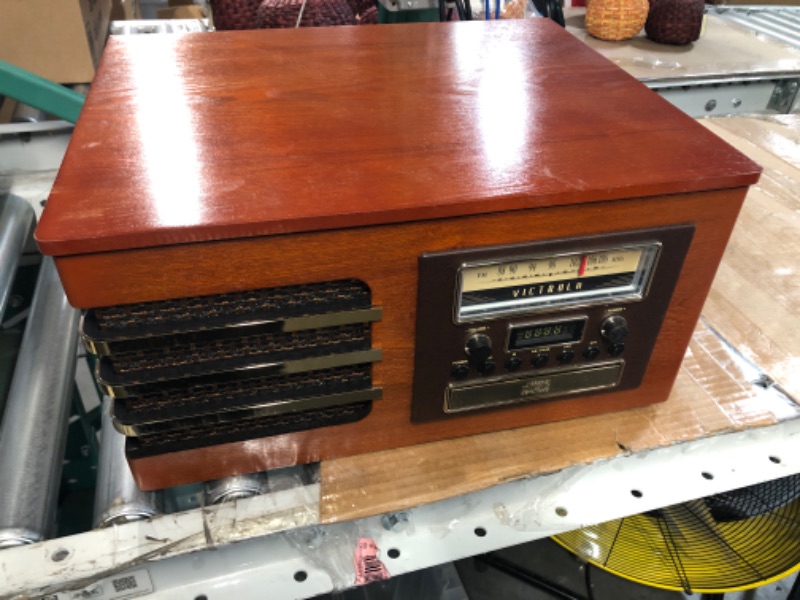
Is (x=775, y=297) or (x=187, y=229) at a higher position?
(x=187, y=229)

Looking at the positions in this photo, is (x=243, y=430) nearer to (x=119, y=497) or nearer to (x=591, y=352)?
(x=119, y=497)

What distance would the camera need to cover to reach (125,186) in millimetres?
437

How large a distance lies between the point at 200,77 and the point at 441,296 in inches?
12.3

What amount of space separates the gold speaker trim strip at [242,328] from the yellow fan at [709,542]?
2.01 feet

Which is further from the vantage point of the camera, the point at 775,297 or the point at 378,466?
the point at 775,297

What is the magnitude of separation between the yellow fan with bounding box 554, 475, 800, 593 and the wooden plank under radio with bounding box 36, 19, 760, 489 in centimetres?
35

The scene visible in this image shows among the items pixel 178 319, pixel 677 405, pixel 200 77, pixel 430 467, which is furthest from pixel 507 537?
pixel 200 77

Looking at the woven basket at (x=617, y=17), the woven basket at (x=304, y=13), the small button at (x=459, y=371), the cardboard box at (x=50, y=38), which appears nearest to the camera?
the small button at (x=459, y=371)

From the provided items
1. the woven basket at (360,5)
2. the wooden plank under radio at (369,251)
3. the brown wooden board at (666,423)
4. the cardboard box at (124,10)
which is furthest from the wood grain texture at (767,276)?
the cardboard box at (124,10)

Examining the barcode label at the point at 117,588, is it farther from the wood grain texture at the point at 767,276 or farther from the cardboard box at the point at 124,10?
the cardboard box at the point at 124,10

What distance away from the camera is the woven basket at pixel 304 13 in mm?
983

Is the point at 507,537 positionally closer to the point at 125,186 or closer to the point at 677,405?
the point at 677,405

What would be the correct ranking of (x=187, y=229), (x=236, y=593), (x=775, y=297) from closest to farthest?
(x=187, y=229) < (x=236, y=593) < (x=775, y=297)

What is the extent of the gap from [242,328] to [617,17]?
1414mm
